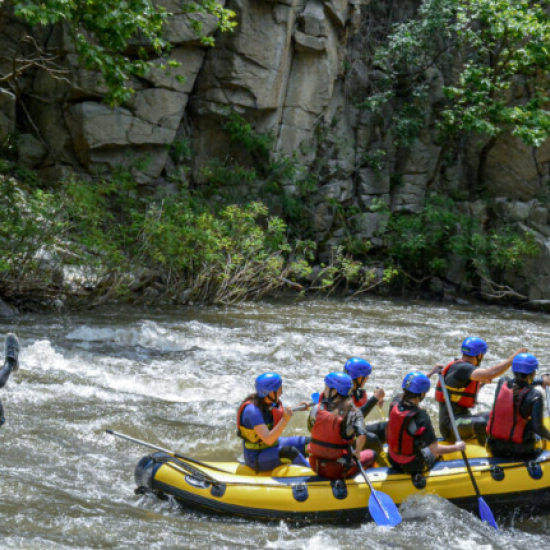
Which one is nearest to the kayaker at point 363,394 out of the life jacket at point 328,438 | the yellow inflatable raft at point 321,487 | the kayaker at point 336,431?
the yellow inflatable raft at point 321,487

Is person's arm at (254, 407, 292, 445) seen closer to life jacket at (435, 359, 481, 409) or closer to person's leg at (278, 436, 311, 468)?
person's leg at (278, 436, 311, 468)

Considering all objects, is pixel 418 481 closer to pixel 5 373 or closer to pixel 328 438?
pixel 328 438

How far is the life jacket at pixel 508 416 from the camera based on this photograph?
534cm

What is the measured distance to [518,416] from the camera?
5.35 m

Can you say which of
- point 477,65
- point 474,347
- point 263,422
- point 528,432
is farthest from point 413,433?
point 477,65

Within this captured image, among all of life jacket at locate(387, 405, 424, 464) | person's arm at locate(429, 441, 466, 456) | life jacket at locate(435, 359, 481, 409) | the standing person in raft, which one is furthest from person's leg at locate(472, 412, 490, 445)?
the standing person in raft

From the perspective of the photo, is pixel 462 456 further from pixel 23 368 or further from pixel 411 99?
pixel 411 99

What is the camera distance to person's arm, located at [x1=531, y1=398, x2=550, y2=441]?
5188 millimetres

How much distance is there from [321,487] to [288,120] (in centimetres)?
1371

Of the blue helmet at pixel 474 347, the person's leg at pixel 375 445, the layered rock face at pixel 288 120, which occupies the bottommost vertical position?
the person's leg at pixel 375 445

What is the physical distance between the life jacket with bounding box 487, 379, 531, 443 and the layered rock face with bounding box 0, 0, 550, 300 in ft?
33.7

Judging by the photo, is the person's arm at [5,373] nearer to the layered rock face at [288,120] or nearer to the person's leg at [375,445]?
the person's leg at [375,445]

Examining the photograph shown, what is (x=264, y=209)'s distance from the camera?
14.7 meters

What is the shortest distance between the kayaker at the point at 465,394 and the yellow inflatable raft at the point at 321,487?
474mm
